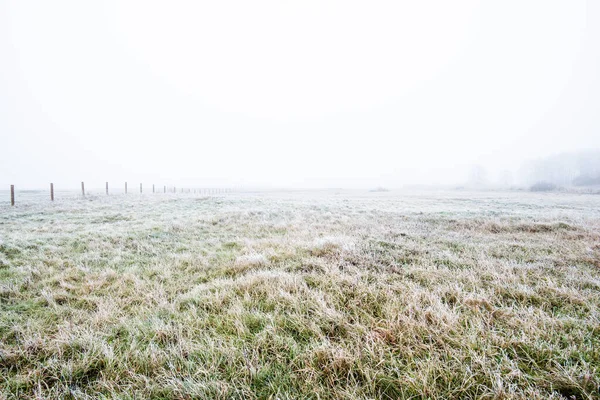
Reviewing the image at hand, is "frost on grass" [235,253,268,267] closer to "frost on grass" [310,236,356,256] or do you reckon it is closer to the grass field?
the grass field

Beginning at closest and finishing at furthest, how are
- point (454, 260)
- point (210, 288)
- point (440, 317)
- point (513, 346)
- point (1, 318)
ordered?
point (513, 346)
point (440, 317)
point (1, 318)
point (210, 288)
point (454, 260)

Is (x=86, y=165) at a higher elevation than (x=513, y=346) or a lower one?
higher

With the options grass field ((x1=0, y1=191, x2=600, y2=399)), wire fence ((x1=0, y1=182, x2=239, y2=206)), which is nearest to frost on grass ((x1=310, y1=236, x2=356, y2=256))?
grass field ((x1=0, y1=191, x2=600, y2=399))

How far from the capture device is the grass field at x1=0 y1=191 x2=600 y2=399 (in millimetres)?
1986

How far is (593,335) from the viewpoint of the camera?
98.8 inches

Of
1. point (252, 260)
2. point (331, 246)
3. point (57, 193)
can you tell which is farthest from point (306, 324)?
point (57, 193)

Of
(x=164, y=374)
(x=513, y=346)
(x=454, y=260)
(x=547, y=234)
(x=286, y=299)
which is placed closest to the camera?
(x=164, y=374)

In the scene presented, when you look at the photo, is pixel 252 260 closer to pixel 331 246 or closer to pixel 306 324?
pixel 331 246

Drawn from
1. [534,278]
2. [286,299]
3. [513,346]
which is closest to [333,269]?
[286,299]

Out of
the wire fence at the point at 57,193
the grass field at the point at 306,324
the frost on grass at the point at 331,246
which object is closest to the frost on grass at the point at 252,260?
the grass field at the point at 306,324

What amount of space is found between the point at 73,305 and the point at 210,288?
193cm

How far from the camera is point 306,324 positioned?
2.78 metres

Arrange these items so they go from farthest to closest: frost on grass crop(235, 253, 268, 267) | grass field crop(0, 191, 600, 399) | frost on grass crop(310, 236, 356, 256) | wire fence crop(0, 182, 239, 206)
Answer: wire fence crop(0, 182, 239, 206) → frost on grass crop(310, 236, 356, 256) → frost on grass crop(235, 253, 268, 267) → grass field crop(0, 191, 600, 399)

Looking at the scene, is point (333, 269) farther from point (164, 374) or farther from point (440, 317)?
point (164, 374)
